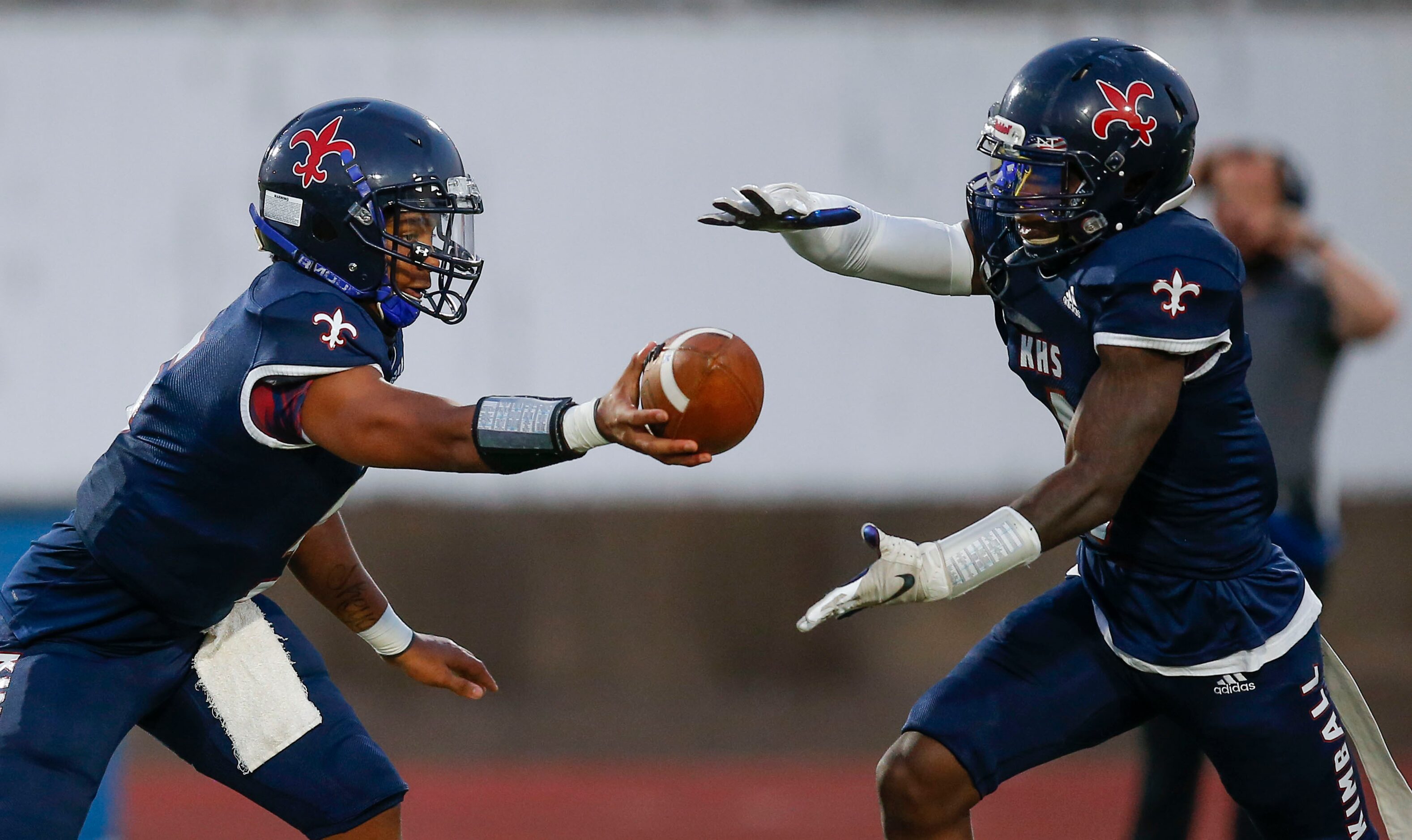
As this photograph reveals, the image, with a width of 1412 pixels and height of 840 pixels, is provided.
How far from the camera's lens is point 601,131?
6879 mm

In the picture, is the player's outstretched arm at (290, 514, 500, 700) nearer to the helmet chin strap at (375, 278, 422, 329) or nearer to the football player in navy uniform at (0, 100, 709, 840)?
the football player in navy uniform at (0, 100, 709, 840)

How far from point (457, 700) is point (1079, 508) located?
547 centimetres

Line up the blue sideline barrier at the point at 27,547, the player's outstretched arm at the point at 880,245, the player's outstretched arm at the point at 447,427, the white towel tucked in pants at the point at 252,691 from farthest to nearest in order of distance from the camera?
the blue sideline barrier at the point at 27,547
the player's outstretched arm at the point at 880,245
the white towel tucked in pants at the point at 252,691
the player's outstretched arm at the point at 447,427

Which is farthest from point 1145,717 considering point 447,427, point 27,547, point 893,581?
point 27,547

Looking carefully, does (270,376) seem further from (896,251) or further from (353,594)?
(896,251)

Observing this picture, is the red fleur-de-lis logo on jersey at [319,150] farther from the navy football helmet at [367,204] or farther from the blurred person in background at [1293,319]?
the blurred person in background at [1293,319]

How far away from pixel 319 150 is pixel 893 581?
4.48 feet

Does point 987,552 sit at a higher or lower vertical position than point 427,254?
lower

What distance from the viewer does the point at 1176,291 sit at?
2625 millimetres

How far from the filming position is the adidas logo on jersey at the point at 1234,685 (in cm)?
284

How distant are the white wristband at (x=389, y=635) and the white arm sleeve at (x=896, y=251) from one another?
1.22 metres

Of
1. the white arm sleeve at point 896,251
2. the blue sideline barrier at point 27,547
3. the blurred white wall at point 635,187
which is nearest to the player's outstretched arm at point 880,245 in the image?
the white arm sleeve at point 896,251

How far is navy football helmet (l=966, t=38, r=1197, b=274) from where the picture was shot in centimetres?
279

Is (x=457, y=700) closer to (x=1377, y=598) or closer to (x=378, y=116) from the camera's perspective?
(x=1377, y=598)
